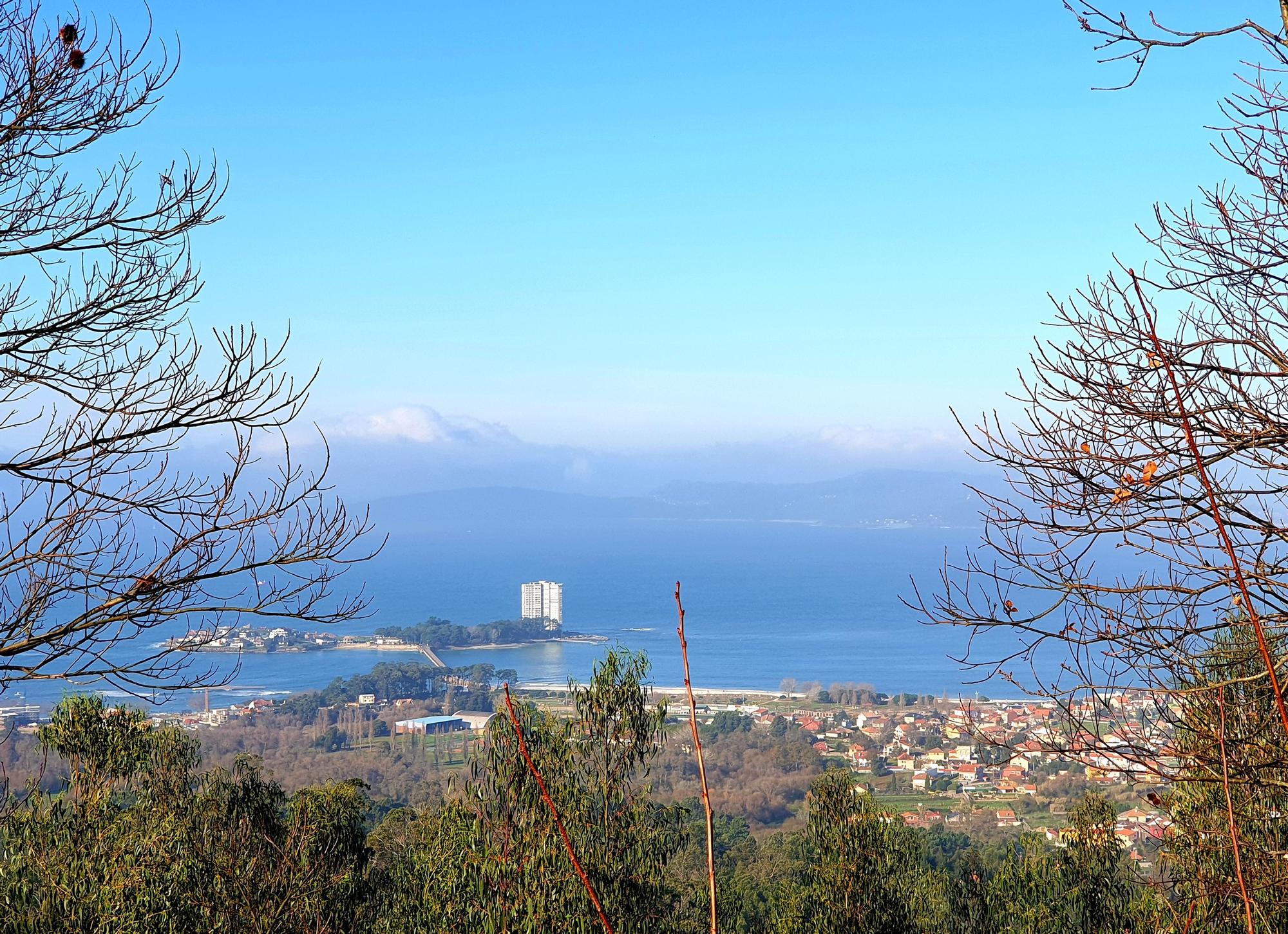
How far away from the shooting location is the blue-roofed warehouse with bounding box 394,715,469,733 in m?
46.2

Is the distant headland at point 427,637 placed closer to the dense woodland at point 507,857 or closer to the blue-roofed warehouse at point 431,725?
the blue-roofed warehouse at point 431,725

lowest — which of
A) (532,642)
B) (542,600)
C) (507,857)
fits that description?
(507,857)

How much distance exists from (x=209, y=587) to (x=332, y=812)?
32.0ft

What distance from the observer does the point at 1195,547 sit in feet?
12.3

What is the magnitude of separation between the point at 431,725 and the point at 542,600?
143 feet

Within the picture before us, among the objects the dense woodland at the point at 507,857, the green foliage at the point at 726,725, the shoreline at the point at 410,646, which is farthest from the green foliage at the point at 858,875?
the shoreline at the point at 410,646

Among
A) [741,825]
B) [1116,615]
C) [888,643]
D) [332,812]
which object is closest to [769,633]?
[888,643]

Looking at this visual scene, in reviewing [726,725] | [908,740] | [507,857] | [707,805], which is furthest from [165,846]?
[726,725]

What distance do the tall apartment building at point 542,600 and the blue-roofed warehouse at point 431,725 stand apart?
3885 cm

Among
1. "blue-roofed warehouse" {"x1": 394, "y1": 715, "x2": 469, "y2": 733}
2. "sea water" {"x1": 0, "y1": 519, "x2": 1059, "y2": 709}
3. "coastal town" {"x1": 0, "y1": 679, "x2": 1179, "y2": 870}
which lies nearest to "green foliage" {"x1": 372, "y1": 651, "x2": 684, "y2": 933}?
"coastal town" {"x1": 0, "y1": 679, "x2": 1179, "y2": 870}

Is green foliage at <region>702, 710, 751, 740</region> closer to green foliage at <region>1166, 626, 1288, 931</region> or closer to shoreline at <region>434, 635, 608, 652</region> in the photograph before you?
shoreline at <region>434, 635, 608, 652</region>

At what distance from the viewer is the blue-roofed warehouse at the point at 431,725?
46188mm

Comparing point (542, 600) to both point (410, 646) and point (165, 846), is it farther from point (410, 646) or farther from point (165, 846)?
point (165, 846)

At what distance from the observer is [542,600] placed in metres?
91.1
